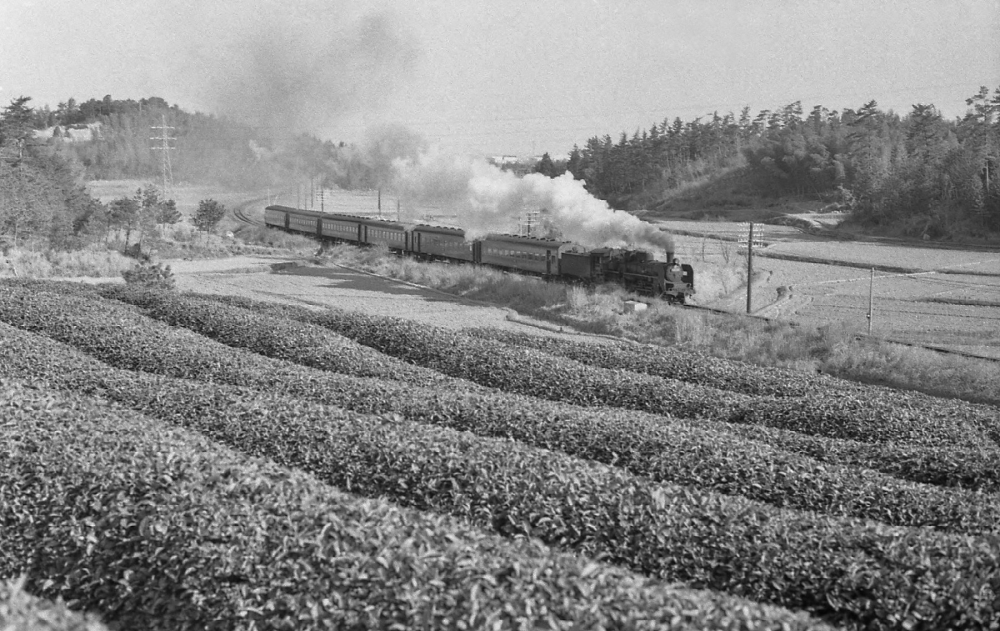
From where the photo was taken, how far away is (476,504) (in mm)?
11453

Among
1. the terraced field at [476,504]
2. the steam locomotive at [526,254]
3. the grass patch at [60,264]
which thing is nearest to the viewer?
the terraced field at [476,504]

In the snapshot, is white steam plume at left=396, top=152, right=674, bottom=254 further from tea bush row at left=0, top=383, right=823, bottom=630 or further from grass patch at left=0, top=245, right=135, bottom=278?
tea bush row at left=0, top=383, right=823, bottom=630

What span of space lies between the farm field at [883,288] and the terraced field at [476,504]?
2234 cm

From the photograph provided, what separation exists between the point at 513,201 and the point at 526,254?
3949 millimetres

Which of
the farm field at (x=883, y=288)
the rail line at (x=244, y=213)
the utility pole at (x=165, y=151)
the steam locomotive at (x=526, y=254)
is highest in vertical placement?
the utility pole at (x=165, y=151)

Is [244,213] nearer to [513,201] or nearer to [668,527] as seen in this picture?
[513,201]

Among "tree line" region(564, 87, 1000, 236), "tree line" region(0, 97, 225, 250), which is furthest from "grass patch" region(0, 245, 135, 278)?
"tree line" region(564, 87, 1000, 236)

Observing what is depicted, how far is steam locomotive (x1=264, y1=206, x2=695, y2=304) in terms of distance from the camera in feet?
139

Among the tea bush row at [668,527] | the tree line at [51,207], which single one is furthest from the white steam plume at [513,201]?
the tea bush row at [668,527]

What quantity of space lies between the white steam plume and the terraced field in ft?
83.4

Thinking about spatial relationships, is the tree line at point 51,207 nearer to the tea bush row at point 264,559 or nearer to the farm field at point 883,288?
the farm field at point 883,288

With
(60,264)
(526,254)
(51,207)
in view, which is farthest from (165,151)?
(526,254)

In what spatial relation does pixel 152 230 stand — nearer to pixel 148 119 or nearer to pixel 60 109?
pixel 148 119

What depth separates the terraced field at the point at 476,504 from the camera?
8.01 m
